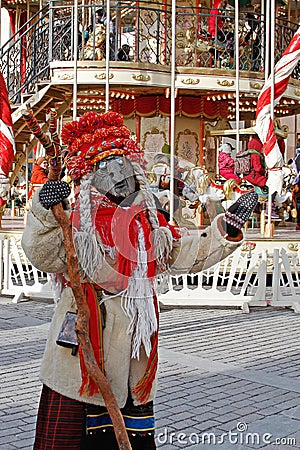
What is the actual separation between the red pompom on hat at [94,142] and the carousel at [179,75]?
7.19 m

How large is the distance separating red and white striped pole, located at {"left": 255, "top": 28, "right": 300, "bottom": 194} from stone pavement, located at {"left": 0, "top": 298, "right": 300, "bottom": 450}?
12.1 feet

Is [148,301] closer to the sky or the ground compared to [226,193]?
closer to the ground

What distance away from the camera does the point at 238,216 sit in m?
3.21

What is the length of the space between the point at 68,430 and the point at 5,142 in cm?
853

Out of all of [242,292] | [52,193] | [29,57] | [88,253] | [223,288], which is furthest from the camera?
[29,57]

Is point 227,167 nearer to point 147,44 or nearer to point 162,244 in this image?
point 147,44

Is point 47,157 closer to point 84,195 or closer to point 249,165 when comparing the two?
point 84,195

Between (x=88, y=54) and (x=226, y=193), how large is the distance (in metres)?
4.01

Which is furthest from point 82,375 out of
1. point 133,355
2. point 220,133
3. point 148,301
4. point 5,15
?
point 5,15

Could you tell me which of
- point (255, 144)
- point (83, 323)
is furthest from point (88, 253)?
point (255, 144)

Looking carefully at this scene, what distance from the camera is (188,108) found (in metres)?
15.1

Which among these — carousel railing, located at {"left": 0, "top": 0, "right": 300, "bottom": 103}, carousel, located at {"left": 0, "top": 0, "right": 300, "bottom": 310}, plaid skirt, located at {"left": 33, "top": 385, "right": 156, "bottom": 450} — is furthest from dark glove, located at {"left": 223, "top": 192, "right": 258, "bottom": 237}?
carousel railing, located at {"left": 0, "top": 0, "right": 300, "bottom": 103}

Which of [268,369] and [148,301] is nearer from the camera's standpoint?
[148,301]

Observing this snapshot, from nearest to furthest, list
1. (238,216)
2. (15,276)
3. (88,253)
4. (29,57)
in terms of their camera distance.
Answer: (88,253), (238,216), (15,276), (29,57)
